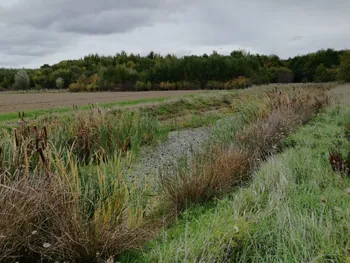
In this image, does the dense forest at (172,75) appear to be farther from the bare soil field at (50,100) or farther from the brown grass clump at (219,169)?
the brown grass clump at (219,169)

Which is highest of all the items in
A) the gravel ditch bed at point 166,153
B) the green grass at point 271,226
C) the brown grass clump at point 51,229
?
the brown grass clump at point 51,229

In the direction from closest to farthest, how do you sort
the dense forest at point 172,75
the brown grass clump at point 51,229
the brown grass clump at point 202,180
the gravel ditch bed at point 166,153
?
the brown grass clump at point 51,229
the brown grass clump at point 202,180
the gravel ditch bed at point 166,153
the dense forest at point 172,75

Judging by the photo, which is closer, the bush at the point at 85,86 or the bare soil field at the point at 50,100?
the bare soil field at the point at 50,100

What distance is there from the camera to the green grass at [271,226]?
90.0 inches

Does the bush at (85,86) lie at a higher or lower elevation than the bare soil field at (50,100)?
higher

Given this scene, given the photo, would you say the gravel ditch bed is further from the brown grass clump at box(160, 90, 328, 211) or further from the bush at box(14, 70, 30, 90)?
the bush at box(14, 70, 30, 90)

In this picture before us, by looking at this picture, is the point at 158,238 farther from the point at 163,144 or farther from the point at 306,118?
the point at 306,118

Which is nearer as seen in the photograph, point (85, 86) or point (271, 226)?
point (271, 226)

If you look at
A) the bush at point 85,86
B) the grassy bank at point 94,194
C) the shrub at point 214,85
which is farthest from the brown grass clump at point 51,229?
the shrub at point 214,85

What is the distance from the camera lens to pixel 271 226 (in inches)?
103

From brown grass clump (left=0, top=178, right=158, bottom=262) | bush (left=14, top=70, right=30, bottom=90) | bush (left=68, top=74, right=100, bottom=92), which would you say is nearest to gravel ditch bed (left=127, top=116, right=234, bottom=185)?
brown grass clump (left=0, top=178, right=158, bottom=262)

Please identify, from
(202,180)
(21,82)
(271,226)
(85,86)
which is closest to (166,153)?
(202,180)

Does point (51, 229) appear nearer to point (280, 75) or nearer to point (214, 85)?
point (214, 85)

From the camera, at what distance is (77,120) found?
6219mm
